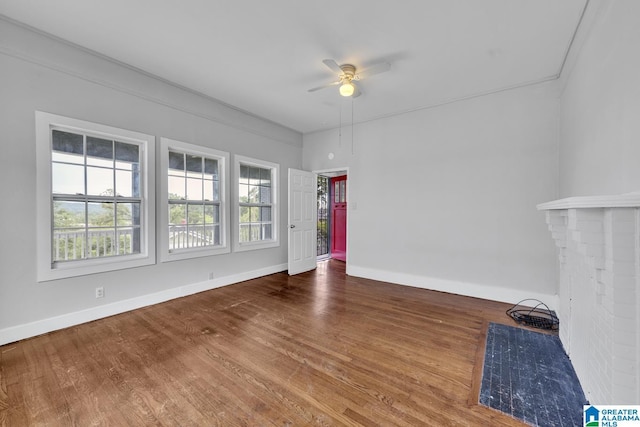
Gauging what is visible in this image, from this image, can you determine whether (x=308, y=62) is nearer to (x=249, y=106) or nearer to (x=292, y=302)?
(x=249, y=106)

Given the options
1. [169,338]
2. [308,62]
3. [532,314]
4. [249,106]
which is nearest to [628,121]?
[532,314]

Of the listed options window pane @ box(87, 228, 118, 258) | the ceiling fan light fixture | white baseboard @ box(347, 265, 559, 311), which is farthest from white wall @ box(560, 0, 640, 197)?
window pane @ box(87, 228, 118, 258)

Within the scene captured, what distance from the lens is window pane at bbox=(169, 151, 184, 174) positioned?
3604 mm

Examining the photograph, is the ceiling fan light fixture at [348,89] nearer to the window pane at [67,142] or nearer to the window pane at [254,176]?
the window pane at [254,176]

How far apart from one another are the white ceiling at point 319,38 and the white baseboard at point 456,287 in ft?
8.79

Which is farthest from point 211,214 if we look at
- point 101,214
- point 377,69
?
point 377,69

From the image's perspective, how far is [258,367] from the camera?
2.03 m

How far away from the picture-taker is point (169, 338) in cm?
247

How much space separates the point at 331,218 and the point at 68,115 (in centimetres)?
527

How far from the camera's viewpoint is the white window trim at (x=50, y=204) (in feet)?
8.27

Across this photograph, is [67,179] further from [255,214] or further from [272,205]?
[272,205]

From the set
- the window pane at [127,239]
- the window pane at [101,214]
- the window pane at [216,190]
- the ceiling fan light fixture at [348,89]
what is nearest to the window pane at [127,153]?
the window pane at [101,214]

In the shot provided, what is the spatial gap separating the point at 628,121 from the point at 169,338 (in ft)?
12.3

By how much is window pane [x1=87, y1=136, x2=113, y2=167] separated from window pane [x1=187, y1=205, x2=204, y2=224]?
3.56 feet
